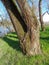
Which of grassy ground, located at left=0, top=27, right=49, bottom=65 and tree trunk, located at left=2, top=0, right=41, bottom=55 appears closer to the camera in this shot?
grassy ground, located at left=0, top=27, right=49, bottom=65

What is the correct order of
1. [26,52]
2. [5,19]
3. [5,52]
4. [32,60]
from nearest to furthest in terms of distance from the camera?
[32,60] < [26,52] < [5,52] < [5,19]

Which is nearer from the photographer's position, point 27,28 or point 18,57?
point 27,28

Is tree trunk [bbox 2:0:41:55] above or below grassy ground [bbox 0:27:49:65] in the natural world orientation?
above

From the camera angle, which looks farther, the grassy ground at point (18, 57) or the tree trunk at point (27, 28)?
the tree trunk at point (27, 28)

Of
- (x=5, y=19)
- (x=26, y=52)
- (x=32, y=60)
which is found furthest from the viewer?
(x=5, y=19)

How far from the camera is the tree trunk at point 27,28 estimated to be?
22.9ft

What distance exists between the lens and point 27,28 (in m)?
7.25

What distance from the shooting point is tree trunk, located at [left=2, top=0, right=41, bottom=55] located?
6.97 metres

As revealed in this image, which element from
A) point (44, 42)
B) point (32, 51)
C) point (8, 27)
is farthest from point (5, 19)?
point (32, 51)

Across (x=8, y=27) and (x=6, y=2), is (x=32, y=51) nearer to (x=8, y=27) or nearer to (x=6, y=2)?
(x=6, y=2)

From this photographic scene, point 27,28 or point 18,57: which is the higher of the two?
point 27,28

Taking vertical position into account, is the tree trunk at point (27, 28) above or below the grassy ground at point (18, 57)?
above

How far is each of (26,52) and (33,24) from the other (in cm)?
111

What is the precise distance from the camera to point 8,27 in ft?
93.2
